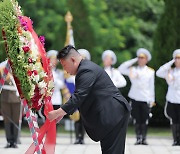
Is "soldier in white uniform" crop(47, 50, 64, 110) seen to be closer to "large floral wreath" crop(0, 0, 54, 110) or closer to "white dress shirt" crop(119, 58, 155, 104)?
"white dress shirt" crop(119, 58, 155, 104)

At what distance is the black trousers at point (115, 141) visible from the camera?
681cm

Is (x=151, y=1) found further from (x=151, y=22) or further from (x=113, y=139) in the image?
(x=113, y=139)

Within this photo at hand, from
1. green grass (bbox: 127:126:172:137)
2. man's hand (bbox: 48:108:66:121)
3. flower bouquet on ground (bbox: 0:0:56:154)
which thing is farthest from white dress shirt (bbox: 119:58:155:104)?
man's hand (bbox: 48:108:66:121)

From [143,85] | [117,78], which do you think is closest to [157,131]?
[143,85]

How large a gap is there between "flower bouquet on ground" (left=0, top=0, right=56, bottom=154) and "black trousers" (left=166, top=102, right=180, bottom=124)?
5.93 meters

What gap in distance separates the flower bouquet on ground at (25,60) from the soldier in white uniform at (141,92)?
581 cm

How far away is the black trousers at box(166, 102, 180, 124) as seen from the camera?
42.6ft

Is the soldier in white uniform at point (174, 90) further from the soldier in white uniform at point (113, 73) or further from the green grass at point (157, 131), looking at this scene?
the green grass at point (157, 131)

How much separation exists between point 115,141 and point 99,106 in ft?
1.41

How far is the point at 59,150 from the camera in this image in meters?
12.1

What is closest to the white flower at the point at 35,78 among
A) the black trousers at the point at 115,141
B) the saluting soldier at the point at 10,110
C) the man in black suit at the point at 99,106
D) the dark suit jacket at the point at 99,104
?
the man in black suit at the point at 99,106

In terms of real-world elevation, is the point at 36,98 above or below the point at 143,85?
above

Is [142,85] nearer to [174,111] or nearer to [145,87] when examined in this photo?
[145,87]

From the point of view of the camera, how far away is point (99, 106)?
22.3 feet
